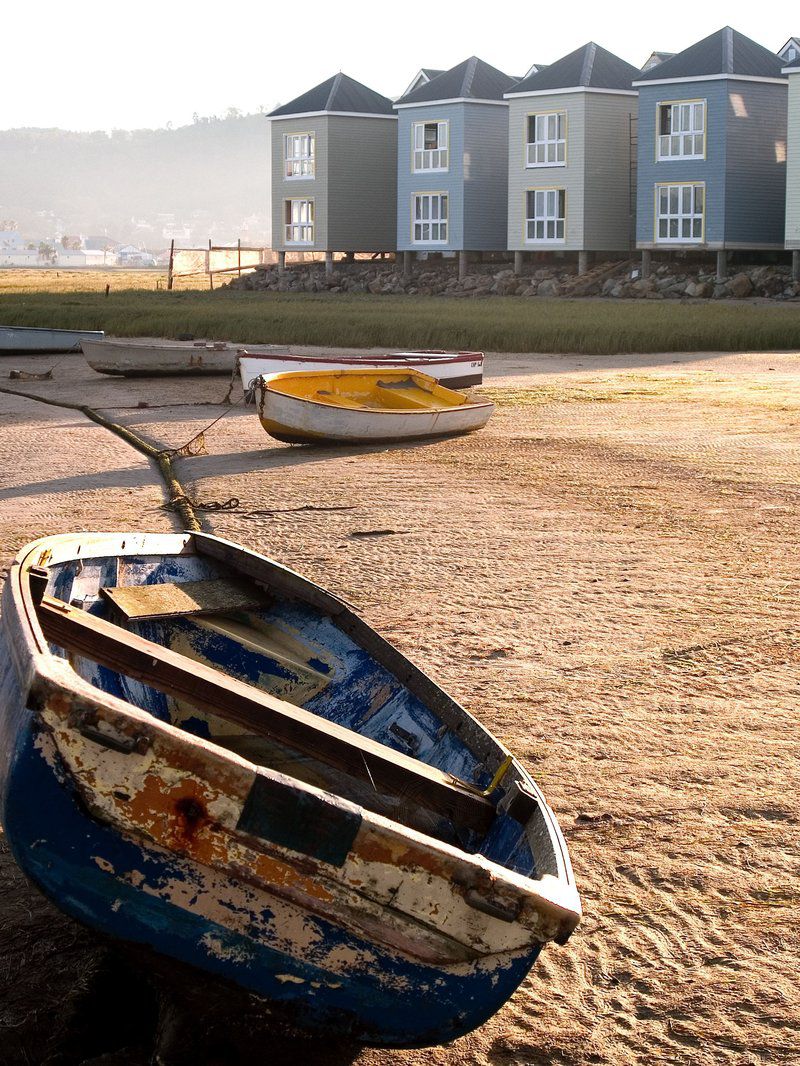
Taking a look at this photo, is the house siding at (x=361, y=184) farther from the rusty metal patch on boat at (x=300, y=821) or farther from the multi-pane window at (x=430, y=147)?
the rusty metal patch on boat at (x=300, y=821)

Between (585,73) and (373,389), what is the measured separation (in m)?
34.0

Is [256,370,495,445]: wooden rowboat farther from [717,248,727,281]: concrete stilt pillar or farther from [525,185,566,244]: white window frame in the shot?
[525,185,566,244]: white window frame

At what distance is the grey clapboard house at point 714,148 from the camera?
1660 inches

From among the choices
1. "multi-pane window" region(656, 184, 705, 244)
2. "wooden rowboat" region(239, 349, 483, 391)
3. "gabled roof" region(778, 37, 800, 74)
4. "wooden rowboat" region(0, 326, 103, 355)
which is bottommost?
"wooden rowboat" region(239, 349, 483, 391)

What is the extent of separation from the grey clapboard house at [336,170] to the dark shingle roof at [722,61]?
1413 cm

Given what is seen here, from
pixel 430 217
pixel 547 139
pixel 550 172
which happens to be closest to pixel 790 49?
pixel 547 139

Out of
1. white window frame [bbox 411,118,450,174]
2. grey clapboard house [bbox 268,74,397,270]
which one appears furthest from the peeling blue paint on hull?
grey clapboard house [bbox 268,74,397,270]

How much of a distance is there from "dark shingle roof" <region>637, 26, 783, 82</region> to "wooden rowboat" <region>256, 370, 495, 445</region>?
3018cm

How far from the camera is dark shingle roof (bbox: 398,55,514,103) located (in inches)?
1975

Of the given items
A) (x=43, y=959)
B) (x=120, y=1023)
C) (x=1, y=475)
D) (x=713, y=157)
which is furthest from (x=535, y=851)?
(x=713, y=157)

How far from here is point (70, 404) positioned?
62.2 feet

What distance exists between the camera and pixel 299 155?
5544cm

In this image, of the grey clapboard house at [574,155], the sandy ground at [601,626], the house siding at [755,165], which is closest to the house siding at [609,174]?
the grey clapboard house at [574,155]

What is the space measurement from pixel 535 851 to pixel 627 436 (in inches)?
455
